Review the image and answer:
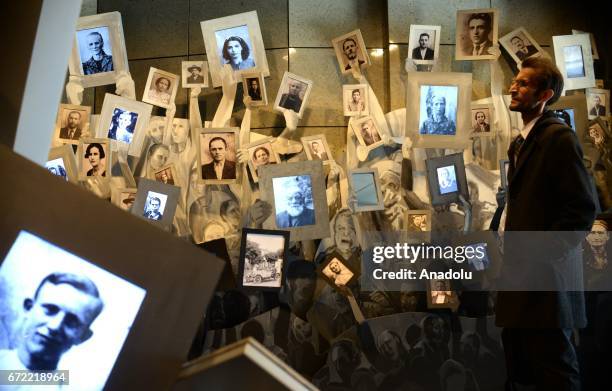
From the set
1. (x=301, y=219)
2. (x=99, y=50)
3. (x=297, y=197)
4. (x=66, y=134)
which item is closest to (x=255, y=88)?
(x=297, y=197)

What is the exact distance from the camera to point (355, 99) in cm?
315

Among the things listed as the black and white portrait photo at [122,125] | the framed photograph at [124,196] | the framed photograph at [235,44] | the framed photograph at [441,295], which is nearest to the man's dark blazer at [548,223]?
the framed photograph at [441,295]

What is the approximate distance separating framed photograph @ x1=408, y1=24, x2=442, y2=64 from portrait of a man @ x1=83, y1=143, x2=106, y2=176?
1513 mm

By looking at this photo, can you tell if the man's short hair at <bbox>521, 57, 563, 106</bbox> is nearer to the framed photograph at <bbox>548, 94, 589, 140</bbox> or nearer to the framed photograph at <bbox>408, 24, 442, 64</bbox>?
the framed photograph at <bbox>408, 24, 442, 64</bbox>

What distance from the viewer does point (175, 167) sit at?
309 centimetres

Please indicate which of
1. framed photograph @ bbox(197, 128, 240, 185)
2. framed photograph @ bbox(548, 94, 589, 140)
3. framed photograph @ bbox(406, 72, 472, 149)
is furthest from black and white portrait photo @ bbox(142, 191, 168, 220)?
framed photograph @ bbox(548, 94, 589, 140)

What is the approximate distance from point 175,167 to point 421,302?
4.27 feet

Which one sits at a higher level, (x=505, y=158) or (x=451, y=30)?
(x=451, y=30)

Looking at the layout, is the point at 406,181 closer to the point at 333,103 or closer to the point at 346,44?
the point at 333,103

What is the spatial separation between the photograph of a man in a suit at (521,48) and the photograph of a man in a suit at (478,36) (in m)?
0.13

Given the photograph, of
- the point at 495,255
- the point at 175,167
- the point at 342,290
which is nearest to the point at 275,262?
the point at 342,290

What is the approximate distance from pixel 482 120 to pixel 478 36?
16.1 inches

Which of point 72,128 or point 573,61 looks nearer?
point 72,128

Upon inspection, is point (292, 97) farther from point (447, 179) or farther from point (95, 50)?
point (95, 50)
